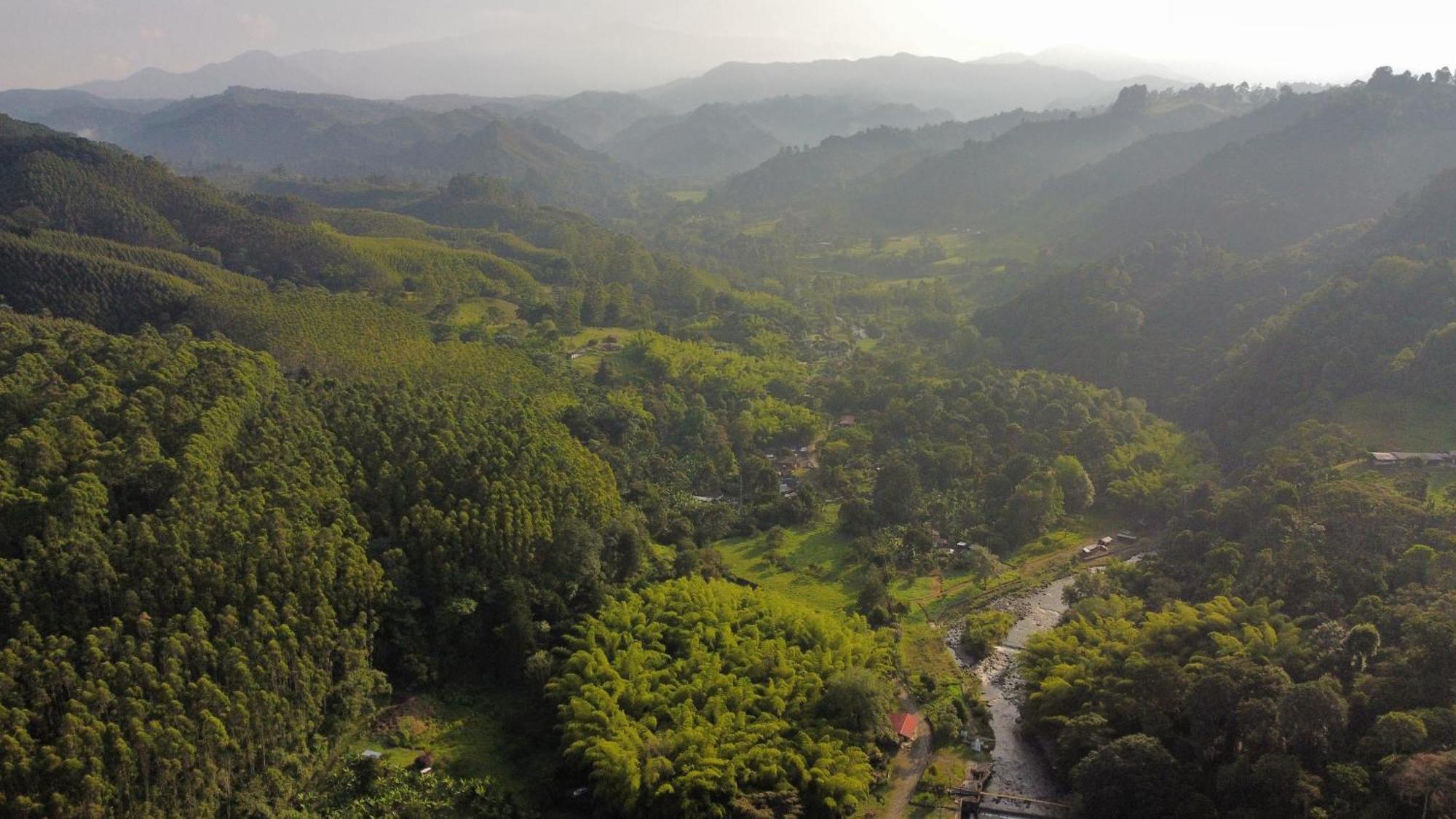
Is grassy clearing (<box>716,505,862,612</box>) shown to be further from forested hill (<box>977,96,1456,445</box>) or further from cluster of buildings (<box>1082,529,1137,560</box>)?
forested hill (<box>977,96,1456,445</box>)

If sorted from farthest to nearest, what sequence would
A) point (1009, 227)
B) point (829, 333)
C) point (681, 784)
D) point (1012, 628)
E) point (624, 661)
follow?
point (1009, 227) < point (829, 333) < point (1012, 628) < point (624, 661) < point (681, 784)

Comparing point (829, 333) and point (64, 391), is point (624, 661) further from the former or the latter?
point (829, 333)

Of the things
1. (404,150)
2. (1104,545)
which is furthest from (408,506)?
(404,150)

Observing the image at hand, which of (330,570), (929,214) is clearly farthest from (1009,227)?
(330,570)

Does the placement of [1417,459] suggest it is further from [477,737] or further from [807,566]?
[477,737]

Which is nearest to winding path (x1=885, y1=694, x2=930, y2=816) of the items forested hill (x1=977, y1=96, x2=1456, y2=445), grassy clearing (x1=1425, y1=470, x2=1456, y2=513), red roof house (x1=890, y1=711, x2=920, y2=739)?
red roof house (x1=890, y1=711, x2=920, y2=739)

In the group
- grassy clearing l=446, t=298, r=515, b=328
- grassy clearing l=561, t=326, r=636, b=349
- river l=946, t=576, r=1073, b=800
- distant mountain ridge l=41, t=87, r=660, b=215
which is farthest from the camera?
distant mountain ridge l=41, t=87, r=660, b=215
